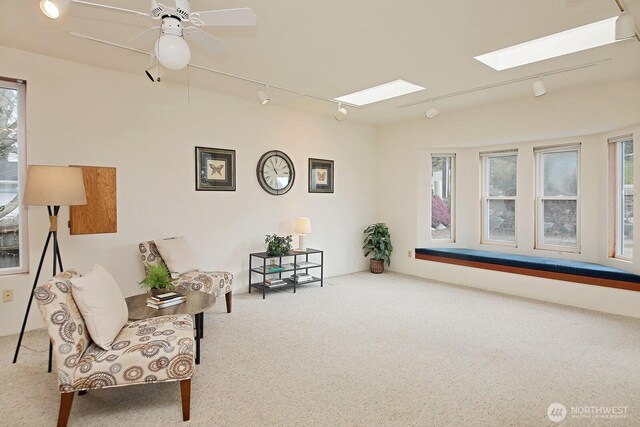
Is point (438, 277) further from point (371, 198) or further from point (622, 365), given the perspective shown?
point (622, 365)

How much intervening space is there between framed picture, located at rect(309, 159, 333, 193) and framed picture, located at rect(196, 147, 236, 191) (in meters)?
1.38

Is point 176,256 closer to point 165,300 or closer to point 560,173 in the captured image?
point 165,300

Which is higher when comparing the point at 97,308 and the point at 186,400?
the point at 97,308

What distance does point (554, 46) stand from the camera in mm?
3570

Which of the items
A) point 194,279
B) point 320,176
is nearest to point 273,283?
point 194,279

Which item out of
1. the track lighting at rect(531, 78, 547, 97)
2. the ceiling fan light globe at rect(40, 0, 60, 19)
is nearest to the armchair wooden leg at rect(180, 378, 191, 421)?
the ceiling fan light globe at rect(40, 0, 60, 19)

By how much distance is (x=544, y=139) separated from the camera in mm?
5238

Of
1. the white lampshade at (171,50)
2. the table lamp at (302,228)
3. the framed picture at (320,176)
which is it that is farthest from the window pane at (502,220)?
the white lampshade at (171,50)

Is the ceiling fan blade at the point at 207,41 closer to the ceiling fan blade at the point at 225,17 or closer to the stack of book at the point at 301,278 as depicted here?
the ceiling fan blade at the point at 225,17

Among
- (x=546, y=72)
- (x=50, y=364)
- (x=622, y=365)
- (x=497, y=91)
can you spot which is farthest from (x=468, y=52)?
(x=50, y=364)

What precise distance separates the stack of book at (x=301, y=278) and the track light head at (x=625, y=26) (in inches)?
164

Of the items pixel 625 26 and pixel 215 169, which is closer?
pixel 625 26

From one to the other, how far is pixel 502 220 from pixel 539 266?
121 cm

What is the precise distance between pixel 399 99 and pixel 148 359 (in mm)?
4301
